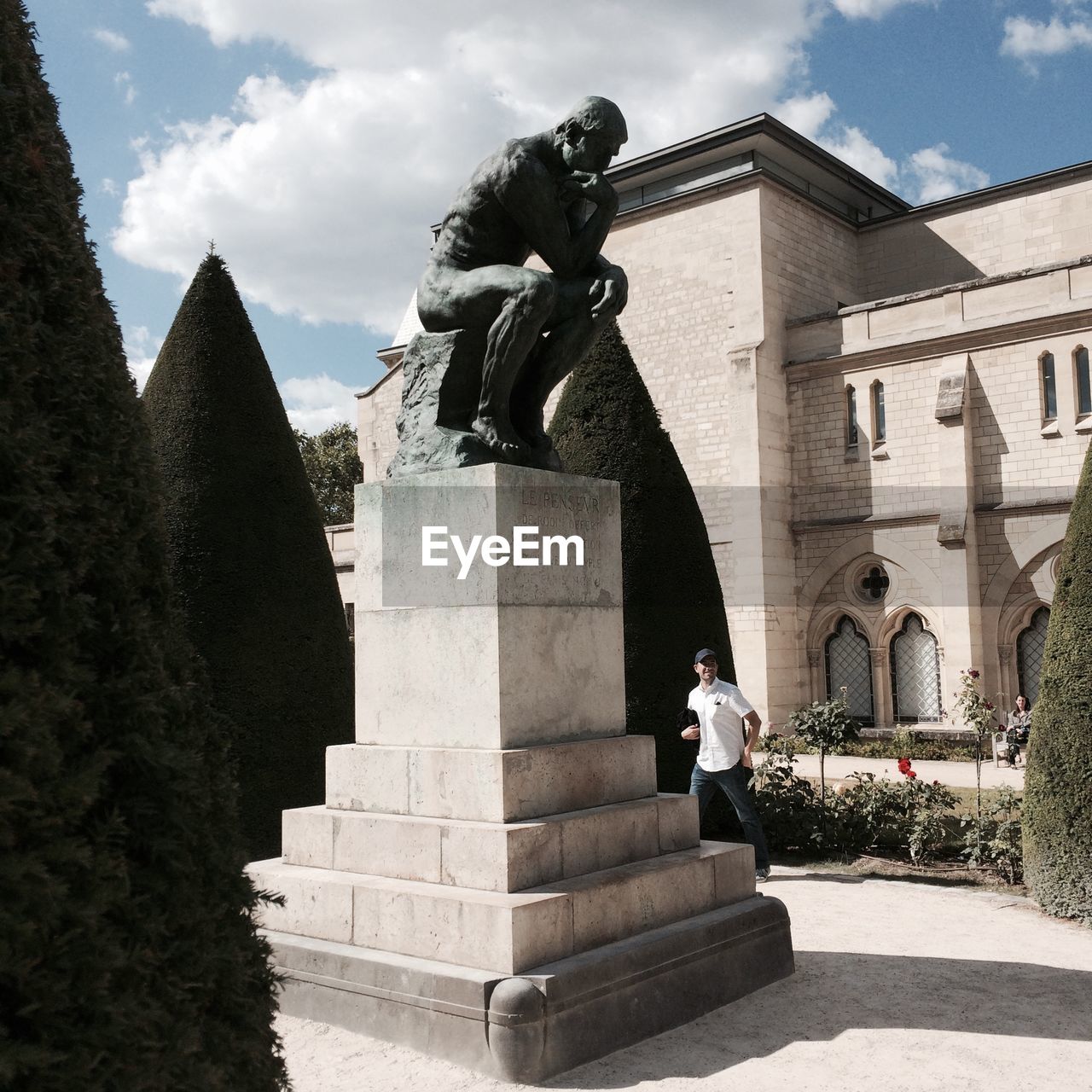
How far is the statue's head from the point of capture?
15.6ft

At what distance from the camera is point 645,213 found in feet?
73.2

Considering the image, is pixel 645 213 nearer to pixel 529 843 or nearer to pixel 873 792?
pixel 873 792

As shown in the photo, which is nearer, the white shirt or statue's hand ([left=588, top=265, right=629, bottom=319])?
statue's hand ([left=588, top=265, right=629, bottom=319])

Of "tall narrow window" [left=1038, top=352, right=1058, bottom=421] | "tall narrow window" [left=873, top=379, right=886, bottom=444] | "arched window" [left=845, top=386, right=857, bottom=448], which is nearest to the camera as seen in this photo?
"tall narrow window" [left=1038, top=352, right=1058, bottom=421]

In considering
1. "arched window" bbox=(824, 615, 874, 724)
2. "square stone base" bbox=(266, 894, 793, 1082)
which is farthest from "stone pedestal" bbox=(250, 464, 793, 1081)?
"arched window" bbox=(824, 615, 874, 724)

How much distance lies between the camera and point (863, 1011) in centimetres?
450

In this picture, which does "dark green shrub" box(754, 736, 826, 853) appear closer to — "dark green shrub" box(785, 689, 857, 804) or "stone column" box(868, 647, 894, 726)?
"dark green shrub" box(785, 689, 857, 804)

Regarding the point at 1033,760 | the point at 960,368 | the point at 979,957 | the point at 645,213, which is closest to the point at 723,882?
the point at 979,957

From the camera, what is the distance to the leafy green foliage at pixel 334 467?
4094 centimetres

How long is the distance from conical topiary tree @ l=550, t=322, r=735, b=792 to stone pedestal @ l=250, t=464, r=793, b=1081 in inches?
143

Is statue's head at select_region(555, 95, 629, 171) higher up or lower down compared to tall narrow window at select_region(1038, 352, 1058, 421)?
lower down

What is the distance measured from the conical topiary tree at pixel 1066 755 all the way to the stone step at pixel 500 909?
2391 millimetres

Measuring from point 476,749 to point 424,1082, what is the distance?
1276mm

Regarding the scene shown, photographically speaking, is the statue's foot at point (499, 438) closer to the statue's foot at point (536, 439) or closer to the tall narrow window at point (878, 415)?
the statue's foot at point (536, 439)
